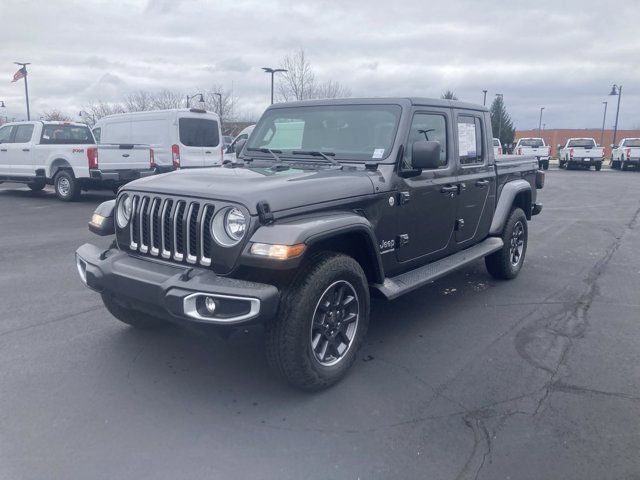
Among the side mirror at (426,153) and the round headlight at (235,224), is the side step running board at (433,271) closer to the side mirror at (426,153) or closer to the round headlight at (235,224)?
the side mirror at (426,153)

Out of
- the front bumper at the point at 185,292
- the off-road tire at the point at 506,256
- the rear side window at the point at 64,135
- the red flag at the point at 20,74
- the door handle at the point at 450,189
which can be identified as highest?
the red flag at the point at 20,74

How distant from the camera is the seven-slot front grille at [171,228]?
3.46 metres

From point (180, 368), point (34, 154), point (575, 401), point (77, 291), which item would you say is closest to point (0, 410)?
point (180, 368)

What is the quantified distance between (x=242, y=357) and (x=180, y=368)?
46 cm

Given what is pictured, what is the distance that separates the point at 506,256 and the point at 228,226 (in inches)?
153

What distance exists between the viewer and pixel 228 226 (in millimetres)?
3424

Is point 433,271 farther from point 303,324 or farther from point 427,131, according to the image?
point 303,324

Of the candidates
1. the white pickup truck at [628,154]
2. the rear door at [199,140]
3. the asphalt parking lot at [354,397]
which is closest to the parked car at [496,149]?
the asphalt parking lot at [354,397]

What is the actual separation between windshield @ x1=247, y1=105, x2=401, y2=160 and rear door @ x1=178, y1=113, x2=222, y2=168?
8972 mm

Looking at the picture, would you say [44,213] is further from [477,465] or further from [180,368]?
[477,465]

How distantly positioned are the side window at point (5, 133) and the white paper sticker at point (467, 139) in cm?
1313

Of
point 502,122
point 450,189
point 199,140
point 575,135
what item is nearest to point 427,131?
point 450,189

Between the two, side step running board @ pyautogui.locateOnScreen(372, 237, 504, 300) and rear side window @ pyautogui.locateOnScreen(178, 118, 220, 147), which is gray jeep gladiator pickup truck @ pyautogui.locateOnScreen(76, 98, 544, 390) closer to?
side step running board @ pyautogui.locateOnScreen(372, 237, 504, 300)

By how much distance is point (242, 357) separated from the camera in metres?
4.24
